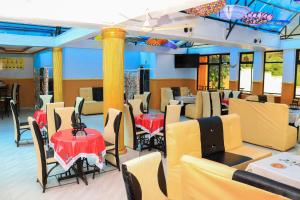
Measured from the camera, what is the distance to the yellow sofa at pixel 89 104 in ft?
32.4

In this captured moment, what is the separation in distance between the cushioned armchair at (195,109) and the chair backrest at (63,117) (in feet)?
16.3

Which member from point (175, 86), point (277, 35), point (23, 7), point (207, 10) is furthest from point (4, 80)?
point (277, 35)

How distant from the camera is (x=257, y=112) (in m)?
6.14

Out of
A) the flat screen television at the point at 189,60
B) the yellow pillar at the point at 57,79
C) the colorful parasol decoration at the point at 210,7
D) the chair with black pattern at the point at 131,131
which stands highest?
the colorful parasol decoration at the point at 210,7

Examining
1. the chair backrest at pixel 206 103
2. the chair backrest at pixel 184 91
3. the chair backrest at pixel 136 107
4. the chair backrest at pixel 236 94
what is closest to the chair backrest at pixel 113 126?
the chair backrest at pixel 136 107

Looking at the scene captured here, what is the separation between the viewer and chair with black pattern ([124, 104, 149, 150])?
561cm

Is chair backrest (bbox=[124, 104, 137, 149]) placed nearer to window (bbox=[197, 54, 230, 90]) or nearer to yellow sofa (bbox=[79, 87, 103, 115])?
yellow sofa (bbox=[79, 87, 103, 115])

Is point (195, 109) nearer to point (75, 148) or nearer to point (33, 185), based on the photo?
point (75, 148)

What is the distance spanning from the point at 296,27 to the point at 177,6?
7.26 meters

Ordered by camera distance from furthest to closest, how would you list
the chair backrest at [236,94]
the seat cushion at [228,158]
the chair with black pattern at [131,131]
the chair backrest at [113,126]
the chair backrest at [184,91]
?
the chair backrest at [184,91] → the chair backrest at [236,94] → the chair with black pattern at [131,131] → the chair backrest at [113,126] → the seat cushion at [228,158]

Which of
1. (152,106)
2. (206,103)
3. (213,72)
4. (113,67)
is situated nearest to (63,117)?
(113,67)

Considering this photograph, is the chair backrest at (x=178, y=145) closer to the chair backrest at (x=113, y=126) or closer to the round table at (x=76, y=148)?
the round table at (x=76, y=148)

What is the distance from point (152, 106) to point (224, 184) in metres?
10.3

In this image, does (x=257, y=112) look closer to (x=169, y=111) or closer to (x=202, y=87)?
(x=169, y=111)
